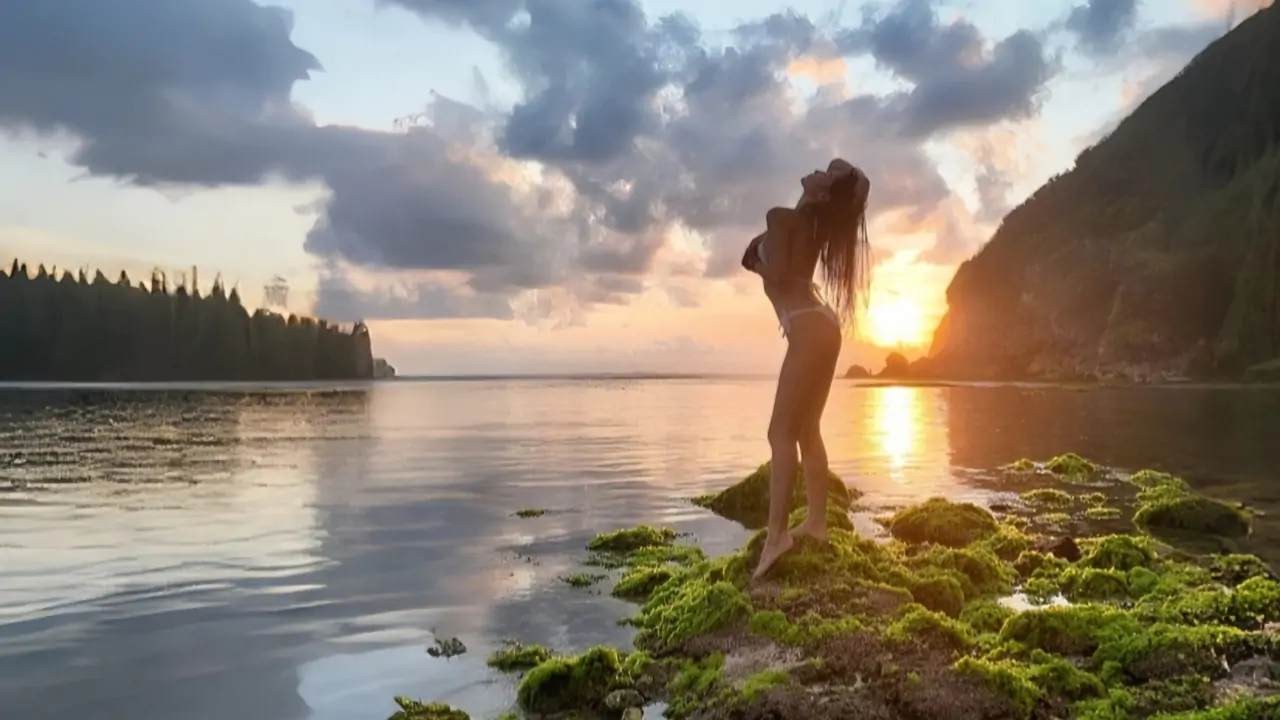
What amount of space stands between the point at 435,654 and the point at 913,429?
40.6 meters

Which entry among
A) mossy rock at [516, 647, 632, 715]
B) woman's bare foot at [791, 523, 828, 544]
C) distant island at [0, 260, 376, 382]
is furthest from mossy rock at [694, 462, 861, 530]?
distant island at [0, 260, 376, 382]

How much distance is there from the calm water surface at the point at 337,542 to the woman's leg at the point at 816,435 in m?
2.33

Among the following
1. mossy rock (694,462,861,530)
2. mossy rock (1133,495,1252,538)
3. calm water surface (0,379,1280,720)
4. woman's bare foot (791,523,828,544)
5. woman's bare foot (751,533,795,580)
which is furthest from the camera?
mossy rock (694,462,861,530)

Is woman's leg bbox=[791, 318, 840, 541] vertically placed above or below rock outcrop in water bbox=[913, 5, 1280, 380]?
below

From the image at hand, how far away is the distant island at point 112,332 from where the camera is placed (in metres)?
178

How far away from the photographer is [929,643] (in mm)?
6758

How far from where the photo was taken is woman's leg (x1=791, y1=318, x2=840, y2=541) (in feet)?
28.5

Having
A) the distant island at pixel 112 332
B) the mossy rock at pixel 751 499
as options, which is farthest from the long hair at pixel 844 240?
the distant island at pixel 112 332

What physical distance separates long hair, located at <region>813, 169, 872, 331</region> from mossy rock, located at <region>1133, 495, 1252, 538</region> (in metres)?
8.68

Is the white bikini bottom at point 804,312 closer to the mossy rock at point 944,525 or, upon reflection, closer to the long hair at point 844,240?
the long hair at point 844,240

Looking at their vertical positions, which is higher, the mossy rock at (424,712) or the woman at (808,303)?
the woman at (808,303)

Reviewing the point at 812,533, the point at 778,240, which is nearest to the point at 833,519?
the point at 812,533

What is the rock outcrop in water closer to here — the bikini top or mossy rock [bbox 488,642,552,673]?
the bikini top

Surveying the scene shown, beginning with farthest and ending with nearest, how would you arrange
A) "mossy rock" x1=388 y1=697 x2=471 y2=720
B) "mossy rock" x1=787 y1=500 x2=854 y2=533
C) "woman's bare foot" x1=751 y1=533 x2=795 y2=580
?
"mossy rock" x1=787 y1=500 x2=854 y2=533
"woman's bare foot" x1=751 y1=533 x2=795 y2=580
"mossy rock" x1=388 y1=697 x2=471 y2=720
